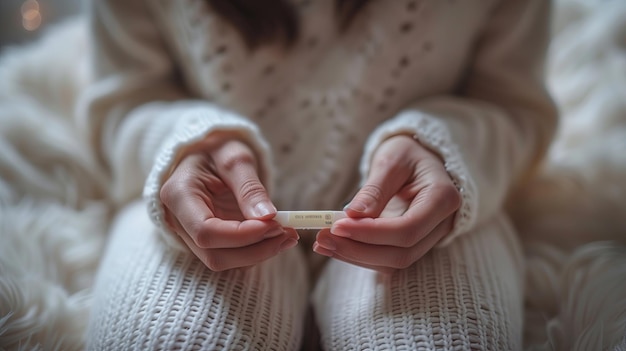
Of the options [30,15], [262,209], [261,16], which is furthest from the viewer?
[30,15]

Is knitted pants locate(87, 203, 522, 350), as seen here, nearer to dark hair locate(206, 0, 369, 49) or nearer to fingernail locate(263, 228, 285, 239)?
fingernail locate(263, 228, 285, 239)

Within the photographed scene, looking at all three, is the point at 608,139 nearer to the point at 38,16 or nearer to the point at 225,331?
the point at 225,331

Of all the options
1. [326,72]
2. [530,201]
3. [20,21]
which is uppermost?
[20,21]

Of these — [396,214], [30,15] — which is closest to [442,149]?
[396,214]

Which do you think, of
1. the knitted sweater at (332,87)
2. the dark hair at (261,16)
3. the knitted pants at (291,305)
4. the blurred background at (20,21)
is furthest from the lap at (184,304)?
the blurred background at (20,21)

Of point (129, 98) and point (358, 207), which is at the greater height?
point (129, 98)

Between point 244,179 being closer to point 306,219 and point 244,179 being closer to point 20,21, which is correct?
point 306,219

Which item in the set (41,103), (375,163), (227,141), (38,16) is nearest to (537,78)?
(375,163)

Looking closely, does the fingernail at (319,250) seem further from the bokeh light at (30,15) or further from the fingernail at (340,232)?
the bokeh light at (30,15)
